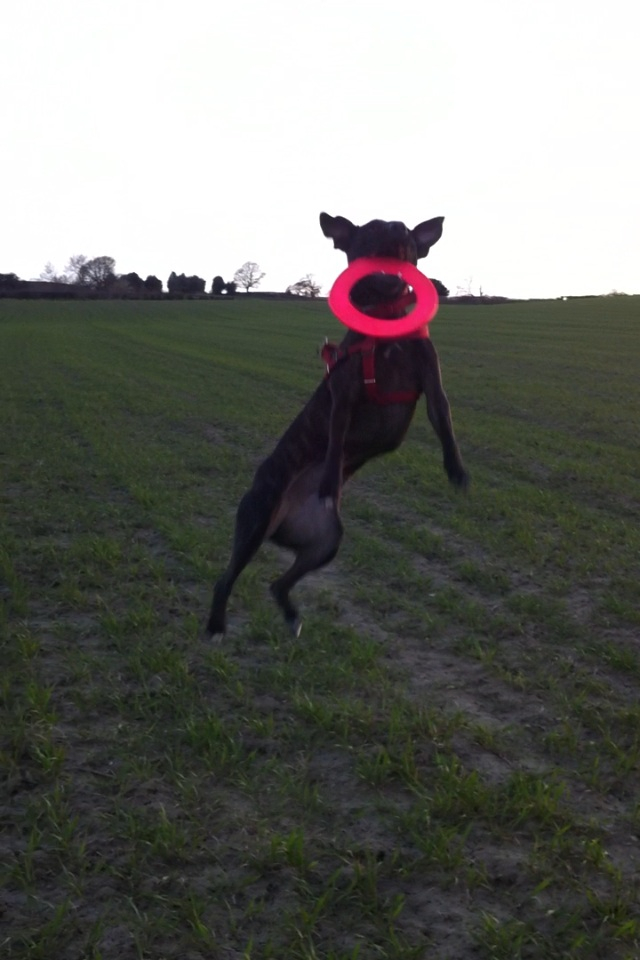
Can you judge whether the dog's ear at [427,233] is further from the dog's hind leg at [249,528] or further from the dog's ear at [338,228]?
Result: the dog's hind leg at [249,528]

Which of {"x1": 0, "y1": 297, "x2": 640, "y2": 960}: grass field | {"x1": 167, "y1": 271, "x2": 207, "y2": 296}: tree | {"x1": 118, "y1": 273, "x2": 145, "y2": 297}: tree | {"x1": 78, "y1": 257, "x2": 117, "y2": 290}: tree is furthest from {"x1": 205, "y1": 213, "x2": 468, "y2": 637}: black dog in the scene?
{"x1": 78, "y1": 257, "x2": 117, "y2": 290}: tree

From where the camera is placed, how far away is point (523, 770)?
493 centimetres

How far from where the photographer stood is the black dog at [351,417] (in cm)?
283

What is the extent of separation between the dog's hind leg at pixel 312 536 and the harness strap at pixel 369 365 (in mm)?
389

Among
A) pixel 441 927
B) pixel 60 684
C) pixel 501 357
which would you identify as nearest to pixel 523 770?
pixel 441 927

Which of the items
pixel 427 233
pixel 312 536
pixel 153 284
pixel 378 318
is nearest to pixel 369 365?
pixel 378 318

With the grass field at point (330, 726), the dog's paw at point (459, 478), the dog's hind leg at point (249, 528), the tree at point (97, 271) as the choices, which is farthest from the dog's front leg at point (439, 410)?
the tree at point (97, 271)

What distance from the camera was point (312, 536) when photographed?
126 inches

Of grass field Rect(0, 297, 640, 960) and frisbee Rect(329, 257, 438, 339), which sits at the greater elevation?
frisbee Rect(329, 257, 438, 339)

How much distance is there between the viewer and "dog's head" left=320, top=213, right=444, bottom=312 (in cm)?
282

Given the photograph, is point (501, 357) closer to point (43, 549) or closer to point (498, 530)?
point (498, 530)

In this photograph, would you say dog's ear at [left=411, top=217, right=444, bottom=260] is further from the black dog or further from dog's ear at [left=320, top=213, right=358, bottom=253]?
dog's ear at [left=320, top=213, right=358, bottom=253]

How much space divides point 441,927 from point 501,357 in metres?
30.3

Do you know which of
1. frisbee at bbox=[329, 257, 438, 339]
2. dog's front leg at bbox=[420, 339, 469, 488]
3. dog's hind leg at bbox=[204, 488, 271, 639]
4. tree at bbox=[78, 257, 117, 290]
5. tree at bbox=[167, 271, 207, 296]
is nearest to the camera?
frisbee at bbox=[329, 257, 438, 339]
